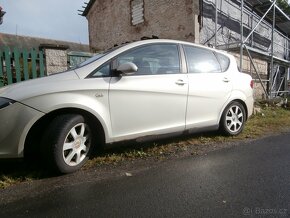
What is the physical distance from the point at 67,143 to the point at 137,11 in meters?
11.3

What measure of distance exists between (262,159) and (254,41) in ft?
37.7

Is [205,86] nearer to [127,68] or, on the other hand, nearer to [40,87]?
[127,68]

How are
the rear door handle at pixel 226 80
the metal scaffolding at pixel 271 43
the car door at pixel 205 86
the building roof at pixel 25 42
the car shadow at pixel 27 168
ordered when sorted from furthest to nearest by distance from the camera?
1. the building roof at pixel 25 42
2. the metal scaffolding at pixel 271 43
3. the rear door handle at pixel 226 80
4. the car door at pixel 205 86
5. the car shadow at pixel 27 168

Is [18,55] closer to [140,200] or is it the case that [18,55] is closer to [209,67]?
[209,67]

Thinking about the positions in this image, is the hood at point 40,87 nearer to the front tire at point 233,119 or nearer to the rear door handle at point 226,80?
the rear door handle at point 226,80

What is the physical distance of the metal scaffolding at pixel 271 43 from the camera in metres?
10.8

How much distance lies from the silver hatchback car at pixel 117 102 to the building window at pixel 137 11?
8.84 metres

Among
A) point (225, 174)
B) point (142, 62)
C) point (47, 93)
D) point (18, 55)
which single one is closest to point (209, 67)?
point (142, 62)

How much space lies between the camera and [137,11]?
44.7 feet

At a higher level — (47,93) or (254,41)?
(254,41)

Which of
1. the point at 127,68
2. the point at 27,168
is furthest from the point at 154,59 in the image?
the point at 27,168

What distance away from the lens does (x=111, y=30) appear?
51.4 ft

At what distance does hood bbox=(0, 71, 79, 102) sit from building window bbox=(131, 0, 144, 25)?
10.4 metres

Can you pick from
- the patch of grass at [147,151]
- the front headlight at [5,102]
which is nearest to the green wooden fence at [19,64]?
the patch of grass at [147,151]
